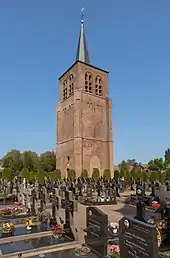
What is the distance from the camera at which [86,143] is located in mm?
44281

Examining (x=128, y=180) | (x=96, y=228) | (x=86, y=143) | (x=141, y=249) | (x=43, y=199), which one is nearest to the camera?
(x=141, y=249)

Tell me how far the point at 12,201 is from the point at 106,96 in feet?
113

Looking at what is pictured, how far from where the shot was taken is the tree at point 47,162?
60209 mm

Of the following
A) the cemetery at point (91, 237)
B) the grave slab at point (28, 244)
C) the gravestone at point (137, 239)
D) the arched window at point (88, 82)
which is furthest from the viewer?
the arched window at point (88, 82)

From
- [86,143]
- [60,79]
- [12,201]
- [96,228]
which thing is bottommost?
[12,201]

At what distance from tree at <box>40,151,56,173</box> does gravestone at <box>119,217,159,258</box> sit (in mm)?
55585

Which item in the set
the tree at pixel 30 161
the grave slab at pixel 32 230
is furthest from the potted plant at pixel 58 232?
the tree at pixel 30 161

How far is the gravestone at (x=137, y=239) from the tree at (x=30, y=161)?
5325cm

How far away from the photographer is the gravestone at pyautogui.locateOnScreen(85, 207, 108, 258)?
240 inches

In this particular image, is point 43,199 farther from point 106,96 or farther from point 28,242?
point 106,96

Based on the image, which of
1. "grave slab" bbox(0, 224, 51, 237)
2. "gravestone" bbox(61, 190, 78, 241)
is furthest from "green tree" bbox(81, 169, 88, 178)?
"gravestone" bbox(61, 190, 78, 241)

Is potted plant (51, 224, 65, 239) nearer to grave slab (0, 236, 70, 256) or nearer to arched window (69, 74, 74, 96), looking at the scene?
grave slab (0, 236, 70, 256)

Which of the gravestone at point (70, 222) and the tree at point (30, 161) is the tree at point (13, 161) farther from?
the gravestone at point (70, 222)

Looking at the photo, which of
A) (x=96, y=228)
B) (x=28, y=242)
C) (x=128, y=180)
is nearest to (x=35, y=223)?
(x=28, y=242)
